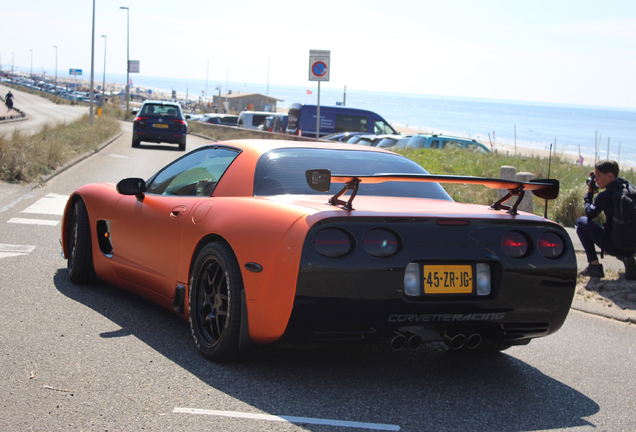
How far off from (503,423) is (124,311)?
9.69 ft

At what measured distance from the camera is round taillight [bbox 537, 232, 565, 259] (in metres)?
3.88

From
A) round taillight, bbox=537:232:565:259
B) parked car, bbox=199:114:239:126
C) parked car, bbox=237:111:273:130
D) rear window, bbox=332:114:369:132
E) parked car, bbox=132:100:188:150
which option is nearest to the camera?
round taillight, bbox=537:232:565:259

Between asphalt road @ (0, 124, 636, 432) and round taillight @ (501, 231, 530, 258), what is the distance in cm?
77

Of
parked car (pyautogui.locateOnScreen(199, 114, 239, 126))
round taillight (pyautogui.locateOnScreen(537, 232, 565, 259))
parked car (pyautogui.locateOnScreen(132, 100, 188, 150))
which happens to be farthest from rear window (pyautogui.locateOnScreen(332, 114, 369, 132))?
round taillight (pyautogui.locateOnScreen(537, 232, 565, 259))

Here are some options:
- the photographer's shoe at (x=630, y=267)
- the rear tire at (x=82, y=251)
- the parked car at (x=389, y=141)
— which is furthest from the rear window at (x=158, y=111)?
the photographer's shoe at (x=630, y=267)

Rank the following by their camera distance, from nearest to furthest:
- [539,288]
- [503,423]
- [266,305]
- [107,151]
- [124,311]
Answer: [503,423], [266,305], [539,288], [124,311], [107,151]

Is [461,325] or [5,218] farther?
[5,218]

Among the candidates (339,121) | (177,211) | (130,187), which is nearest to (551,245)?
(177,211)

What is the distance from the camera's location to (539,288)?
12.6 feet

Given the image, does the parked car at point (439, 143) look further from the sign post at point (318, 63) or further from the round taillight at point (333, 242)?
the round taillight at point (333, 242)

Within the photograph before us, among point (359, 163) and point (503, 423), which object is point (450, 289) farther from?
point (359, 163)

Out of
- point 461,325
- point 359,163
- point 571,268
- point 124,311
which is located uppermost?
point 359,163

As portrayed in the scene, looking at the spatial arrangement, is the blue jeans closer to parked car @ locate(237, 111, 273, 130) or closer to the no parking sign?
the no parking sign

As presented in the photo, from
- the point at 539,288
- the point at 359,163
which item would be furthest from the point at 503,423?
the point at 359,163
